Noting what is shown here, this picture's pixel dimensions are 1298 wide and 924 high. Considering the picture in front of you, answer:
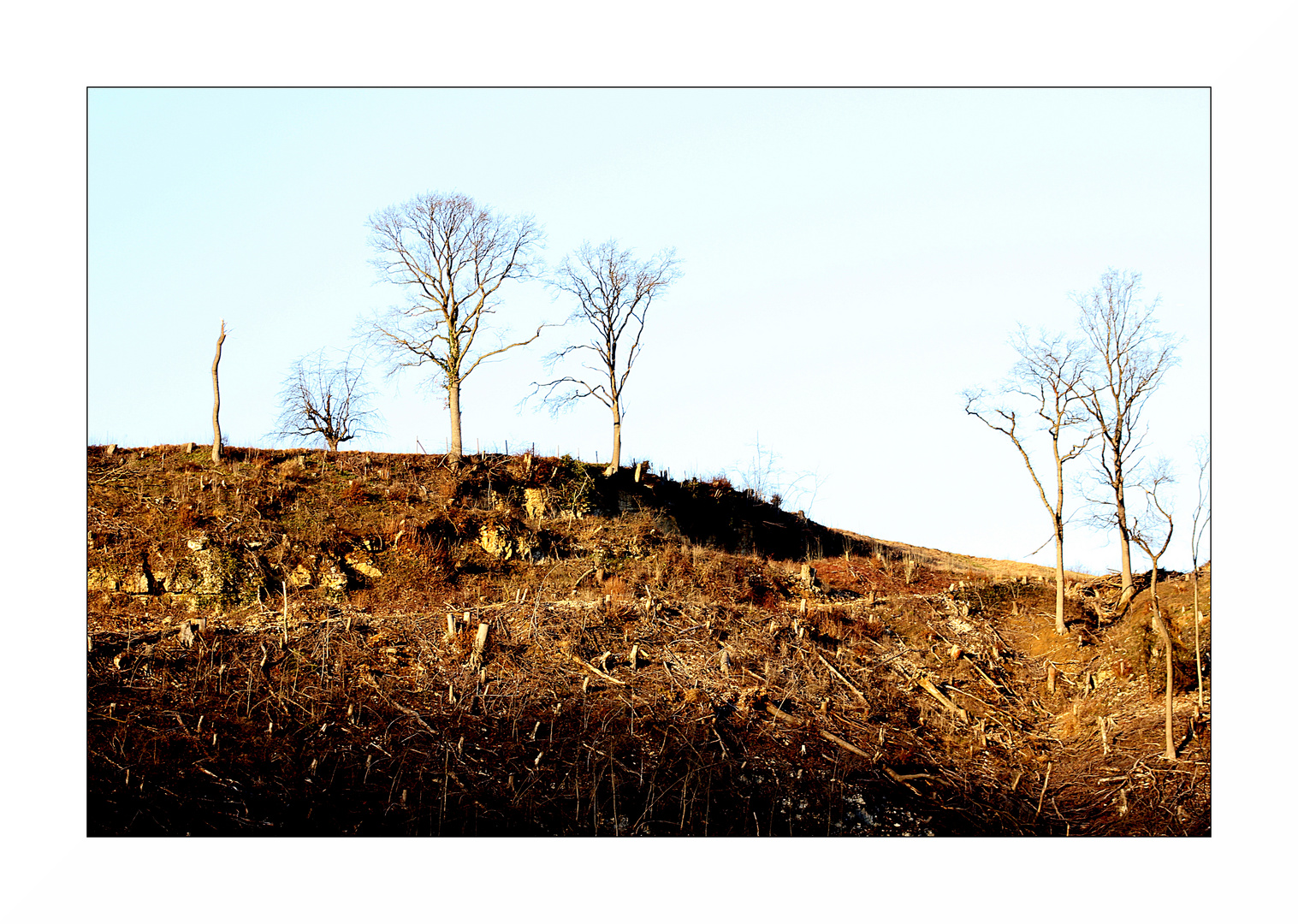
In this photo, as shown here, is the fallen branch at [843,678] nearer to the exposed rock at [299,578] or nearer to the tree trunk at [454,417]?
the exposed rock at [299,578]

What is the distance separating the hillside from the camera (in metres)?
14.1

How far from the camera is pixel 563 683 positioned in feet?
55.2

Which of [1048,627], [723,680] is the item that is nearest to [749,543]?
[1048,627]

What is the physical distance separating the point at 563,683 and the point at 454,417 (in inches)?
655

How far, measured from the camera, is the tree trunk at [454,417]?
31.1 m

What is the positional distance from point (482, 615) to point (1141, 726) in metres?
11.2

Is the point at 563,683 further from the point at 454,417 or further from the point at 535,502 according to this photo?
the point at 454,417

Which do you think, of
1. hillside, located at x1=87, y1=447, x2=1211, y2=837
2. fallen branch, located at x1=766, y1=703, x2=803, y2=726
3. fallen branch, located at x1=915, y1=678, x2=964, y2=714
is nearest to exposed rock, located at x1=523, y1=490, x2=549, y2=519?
hillside, located at x1=87, y1=447, x2=1211, y2=837

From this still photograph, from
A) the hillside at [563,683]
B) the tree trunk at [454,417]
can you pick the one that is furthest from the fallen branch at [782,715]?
the tree trunk at [454,417]

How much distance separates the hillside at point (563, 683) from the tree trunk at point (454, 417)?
5697 millimetres

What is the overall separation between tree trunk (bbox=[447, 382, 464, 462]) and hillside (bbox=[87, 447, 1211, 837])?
5.70 meters

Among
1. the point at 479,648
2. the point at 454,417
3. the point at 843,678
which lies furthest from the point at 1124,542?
the point at 454,417
